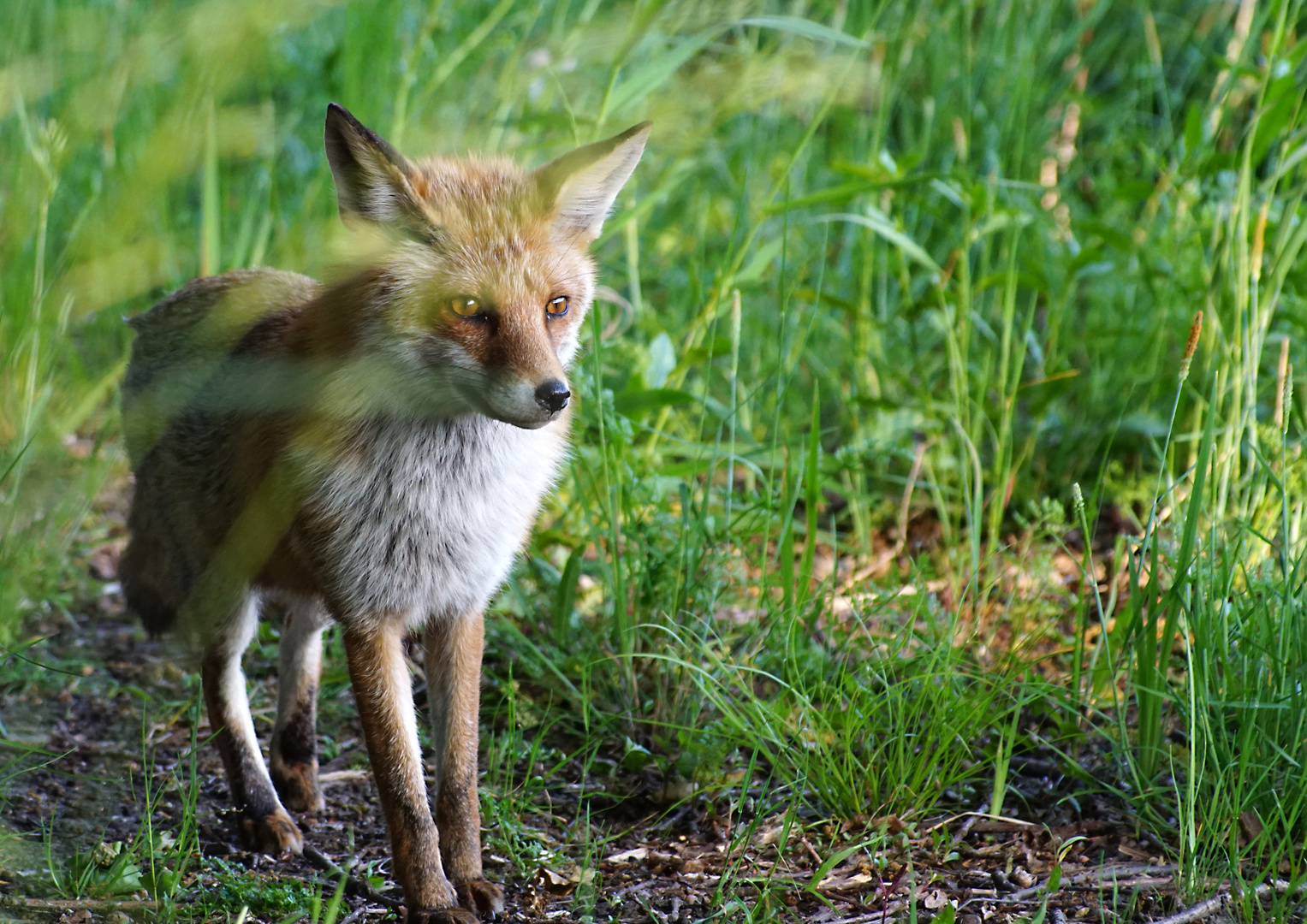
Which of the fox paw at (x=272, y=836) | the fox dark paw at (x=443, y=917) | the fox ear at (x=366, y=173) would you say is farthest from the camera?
the fox paw at (x=272, y=836)

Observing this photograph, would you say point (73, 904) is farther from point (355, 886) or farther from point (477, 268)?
point (477, 268)

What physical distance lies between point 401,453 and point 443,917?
3.40 ft

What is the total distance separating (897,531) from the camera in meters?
4.19

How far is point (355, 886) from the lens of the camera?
267 centimetres

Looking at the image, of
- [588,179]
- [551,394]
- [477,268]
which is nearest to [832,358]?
[588,179]

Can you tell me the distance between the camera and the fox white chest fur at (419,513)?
2629 mm

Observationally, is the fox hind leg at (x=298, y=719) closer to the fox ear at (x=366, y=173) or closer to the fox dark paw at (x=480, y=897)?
the fox dark paw at (x=480, y=897)

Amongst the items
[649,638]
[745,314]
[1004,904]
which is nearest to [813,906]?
[1004,904]

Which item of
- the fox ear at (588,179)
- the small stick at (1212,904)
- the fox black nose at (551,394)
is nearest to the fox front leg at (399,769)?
the fox black nose at (551,394)

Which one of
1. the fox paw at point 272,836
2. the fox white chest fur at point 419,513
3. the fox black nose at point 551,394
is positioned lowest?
the fox paw at point 272,836

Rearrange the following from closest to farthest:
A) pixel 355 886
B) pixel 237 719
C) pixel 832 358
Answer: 1. pixel 355 886
2. pixel 237 719
3. pixel 832 358

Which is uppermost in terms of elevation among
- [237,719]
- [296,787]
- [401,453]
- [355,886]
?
[401,453]

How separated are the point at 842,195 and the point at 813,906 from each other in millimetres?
2007

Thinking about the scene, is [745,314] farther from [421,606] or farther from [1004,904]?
[1004,904]
